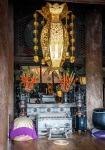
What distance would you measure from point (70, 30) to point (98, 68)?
45.9 inches

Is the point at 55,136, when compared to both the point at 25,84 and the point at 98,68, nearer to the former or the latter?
the point at 25,84

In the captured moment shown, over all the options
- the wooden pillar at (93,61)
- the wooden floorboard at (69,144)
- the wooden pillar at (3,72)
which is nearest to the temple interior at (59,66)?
the wooden pillar at (93,61)

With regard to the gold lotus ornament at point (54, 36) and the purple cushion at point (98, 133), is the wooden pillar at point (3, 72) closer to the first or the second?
the gold lotus ornament at point (54, 36)

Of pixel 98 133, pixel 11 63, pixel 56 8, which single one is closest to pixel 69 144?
pixel 98 133

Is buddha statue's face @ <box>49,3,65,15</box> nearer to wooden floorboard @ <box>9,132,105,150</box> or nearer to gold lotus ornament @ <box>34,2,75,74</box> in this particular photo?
gold lotus ornament @ <box>34,2,75,74</box>

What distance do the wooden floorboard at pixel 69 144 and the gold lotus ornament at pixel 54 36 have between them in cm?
161

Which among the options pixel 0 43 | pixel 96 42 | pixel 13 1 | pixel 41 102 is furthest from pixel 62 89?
pixel 0 43

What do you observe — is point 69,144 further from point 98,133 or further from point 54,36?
point 54,36

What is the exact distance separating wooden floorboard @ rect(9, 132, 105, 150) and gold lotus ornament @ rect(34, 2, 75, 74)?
161 cm

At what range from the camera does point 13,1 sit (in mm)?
5391

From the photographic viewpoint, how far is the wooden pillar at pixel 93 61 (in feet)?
17.7

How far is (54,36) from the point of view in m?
4.95

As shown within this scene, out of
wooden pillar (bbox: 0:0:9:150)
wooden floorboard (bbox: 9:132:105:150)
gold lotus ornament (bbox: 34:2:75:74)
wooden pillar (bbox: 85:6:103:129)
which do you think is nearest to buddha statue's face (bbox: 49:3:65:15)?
gold lotus ornament (bbox: 34:2:75:74)

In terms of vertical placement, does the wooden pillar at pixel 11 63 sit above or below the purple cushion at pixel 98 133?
above
